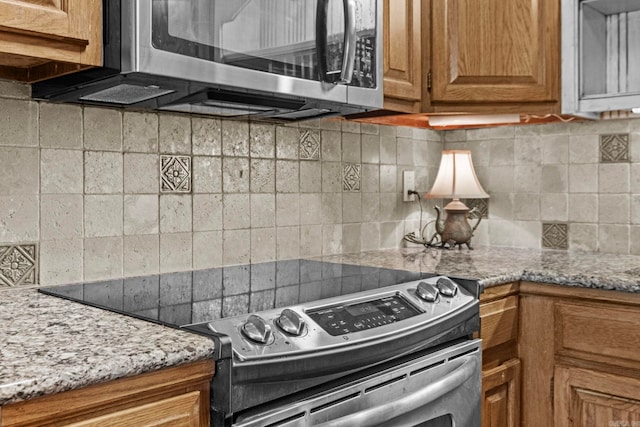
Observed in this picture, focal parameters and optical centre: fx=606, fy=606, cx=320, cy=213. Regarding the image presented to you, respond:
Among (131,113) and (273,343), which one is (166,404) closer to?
(273,343)

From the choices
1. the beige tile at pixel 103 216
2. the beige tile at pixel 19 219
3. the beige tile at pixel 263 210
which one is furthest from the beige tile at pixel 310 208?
the beige tile at pixel 19 219

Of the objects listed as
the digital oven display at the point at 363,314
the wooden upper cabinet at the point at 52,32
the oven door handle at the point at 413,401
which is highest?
the wooden upper cabinet at the point at 52,32

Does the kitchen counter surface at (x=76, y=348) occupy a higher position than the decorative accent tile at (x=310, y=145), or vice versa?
the decorative accent tile at (x=310, y=145)

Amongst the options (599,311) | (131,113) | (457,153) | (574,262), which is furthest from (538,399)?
(131,113)

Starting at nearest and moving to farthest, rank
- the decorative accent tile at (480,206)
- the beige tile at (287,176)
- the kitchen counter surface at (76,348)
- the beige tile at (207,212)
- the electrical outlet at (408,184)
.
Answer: the kitchen counter surface at (76,348)
the beige tile at (207,212)
the beige tile at (287,176)
the electrical outlet at (408,184)
the decorative accent tile at (480,206)

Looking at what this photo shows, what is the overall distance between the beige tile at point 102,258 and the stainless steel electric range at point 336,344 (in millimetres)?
51

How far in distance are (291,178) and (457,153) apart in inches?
28.2

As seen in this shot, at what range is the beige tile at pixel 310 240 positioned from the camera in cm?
202

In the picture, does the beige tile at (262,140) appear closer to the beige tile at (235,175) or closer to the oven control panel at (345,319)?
the beige tile at (235,175)

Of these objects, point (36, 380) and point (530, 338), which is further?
point (530, 338)

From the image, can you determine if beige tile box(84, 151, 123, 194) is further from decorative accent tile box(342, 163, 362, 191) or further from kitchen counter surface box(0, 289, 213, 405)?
decorative accent tile box(342, 163, 362, 191)

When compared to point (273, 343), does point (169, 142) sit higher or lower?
higher

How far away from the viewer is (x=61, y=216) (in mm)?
1454

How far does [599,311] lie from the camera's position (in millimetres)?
1609
